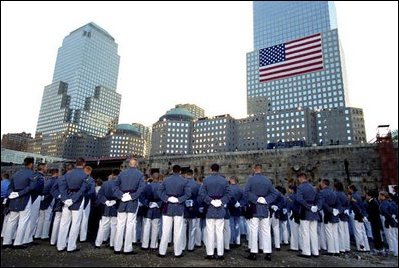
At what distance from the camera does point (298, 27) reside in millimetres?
146500

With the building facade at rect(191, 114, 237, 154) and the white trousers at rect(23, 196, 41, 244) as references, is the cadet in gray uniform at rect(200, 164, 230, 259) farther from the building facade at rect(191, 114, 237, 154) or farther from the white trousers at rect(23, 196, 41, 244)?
the building facade at rect(191, 114, 237, 154)

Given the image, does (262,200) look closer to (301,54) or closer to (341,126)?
(301,54)

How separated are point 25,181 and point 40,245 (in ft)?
7.18

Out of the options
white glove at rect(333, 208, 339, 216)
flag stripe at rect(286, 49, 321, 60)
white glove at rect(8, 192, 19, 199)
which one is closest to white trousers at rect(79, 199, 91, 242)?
white glove at rect(8, 192, 19, 199)

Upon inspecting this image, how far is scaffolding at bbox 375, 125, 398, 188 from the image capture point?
22230 mm

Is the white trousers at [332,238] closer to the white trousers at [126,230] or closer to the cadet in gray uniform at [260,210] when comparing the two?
the cadet in gray uniform at [260,210]

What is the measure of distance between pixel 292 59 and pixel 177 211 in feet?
68.2

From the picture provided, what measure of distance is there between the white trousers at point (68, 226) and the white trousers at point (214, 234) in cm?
382

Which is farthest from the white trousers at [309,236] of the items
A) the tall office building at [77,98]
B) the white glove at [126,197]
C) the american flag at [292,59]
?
the tall office building at [77,98]

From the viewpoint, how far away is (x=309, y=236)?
28.2 feet

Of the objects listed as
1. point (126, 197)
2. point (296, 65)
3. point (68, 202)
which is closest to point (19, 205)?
point (68, 202)

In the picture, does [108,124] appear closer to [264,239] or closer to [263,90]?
[263,90]

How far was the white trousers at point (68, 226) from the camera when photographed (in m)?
7.54

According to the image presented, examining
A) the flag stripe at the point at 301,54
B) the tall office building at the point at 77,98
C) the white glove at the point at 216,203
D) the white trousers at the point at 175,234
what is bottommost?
the white trousers at the point at 175,234
